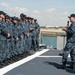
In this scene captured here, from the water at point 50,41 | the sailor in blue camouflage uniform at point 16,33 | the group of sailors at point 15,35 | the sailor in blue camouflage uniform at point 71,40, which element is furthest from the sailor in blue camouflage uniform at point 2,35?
the water at point 50,41

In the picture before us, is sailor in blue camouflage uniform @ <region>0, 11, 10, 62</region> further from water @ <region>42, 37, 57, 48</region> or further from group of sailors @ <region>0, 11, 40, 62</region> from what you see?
water @ <region>42, 37, 57, 48</region>

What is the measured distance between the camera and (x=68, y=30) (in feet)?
31.2

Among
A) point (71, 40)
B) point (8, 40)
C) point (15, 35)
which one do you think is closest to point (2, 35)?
point (8, 40)

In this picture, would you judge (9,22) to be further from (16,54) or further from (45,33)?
(45,33)

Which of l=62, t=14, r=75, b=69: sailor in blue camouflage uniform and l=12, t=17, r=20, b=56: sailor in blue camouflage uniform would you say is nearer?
l=62, t=14, r=75, b=69: sailor in blue camouflage uniform

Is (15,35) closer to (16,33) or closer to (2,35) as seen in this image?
(16,33)

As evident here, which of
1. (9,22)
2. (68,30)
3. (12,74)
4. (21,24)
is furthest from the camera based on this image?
(21,24)

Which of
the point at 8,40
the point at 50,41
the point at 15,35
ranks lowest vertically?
the point at 50,41

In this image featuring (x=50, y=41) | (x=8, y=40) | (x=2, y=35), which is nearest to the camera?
(x=2, y=35)

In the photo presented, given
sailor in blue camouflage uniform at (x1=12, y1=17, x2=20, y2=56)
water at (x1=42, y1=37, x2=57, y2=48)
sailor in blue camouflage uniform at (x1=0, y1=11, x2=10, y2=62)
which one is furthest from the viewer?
water at (x1=42, y1=37, x2=57, y2=48)

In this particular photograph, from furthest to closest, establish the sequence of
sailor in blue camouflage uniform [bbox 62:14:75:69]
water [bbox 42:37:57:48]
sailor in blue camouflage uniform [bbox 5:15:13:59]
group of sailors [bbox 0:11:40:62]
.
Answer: water [bbox 42:37:57:48]
sailor in blue camouflage uniform [bbox 5:15:13:59]
group of sailors [bbox 0:11:40:62]
sailor in blue camouflage uniform [bbox 62:14:75:69]

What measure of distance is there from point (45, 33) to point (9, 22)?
32.4ft

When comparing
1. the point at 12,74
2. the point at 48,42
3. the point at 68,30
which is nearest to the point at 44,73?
the point at 12,74

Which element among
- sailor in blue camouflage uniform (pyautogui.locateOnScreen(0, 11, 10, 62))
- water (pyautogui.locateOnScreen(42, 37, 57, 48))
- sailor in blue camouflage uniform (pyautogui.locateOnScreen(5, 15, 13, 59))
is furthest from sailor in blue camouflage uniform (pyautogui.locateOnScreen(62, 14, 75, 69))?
water (pyautogui.locateOnScreen(42, 37, 57, 48))
